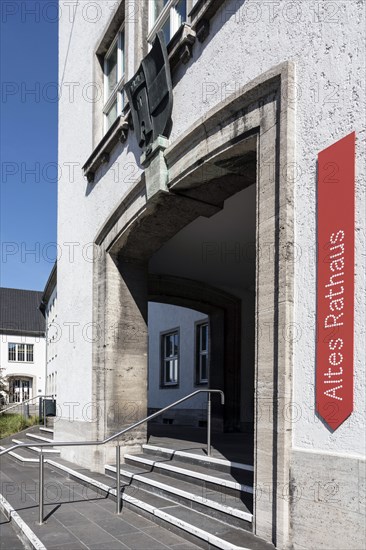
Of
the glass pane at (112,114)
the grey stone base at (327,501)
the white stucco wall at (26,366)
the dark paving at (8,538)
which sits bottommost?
the white stucco wall at (26,366)

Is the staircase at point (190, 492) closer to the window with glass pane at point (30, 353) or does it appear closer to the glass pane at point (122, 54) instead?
the glass pane at point (122, 54)

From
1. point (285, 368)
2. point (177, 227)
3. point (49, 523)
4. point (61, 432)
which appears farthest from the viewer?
point (61, 432)

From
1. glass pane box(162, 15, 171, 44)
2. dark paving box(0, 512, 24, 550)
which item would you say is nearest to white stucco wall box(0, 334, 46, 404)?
dark paving box(0, 512, 24, 550)

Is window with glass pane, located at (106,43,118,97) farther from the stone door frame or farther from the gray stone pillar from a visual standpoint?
the stone door frame

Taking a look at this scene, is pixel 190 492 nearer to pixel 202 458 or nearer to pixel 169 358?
pixel 202 458

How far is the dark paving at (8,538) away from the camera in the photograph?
539 centimetres

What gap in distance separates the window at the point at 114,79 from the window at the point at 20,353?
123 feet

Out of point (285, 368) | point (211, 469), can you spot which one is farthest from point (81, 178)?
point (285, 368)

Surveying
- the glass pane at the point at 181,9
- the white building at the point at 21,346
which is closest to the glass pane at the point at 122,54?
the glass pane at the point at 181,9

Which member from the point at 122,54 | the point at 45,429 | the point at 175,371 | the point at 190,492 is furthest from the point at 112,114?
the point at 175,371

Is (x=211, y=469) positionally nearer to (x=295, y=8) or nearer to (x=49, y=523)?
(x=49, y=523)

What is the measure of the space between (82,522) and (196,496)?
1.32m

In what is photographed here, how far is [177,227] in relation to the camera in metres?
8.11

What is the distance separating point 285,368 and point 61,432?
23.8 feet
